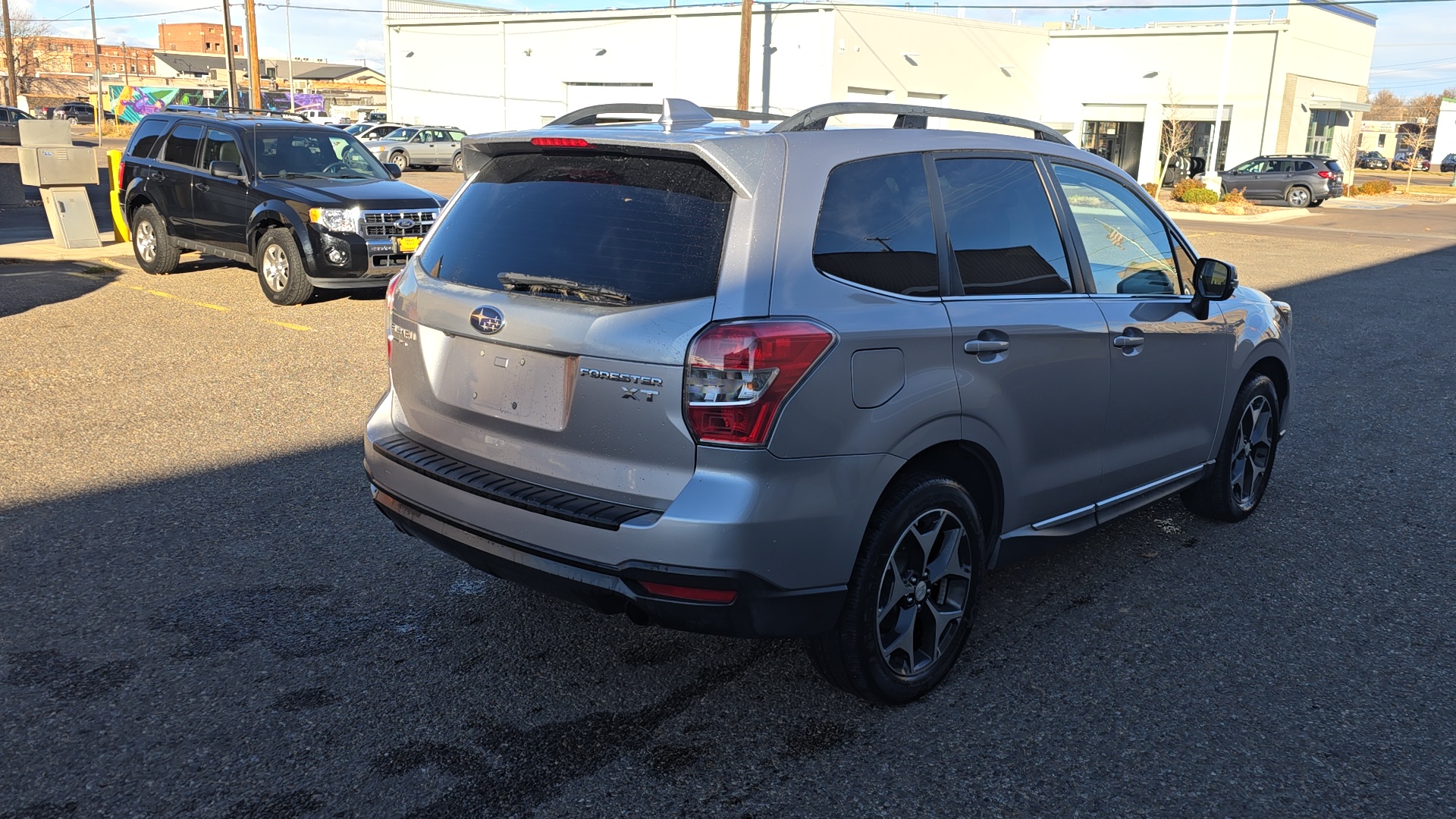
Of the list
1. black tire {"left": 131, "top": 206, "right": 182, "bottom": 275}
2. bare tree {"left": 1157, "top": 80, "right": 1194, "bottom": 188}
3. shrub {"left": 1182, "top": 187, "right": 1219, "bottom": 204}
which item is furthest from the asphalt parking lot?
bare tree {"left": 1157, "top": 80, "right": 1194, "bottom": 188}

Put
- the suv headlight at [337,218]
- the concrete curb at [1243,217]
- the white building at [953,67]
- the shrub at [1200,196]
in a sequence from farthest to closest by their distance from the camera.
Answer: the white building at [953,67]
the shrub at [1200,196]
the concrete curb at [1243,217]
the suv headlight at [337,218]

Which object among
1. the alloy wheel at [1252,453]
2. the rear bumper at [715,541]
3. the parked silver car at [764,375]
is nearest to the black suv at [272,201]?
the parked silver car at [764,375]

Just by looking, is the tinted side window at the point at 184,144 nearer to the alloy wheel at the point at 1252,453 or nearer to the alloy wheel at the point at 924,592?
the alloy wheel at the point at 1252,453

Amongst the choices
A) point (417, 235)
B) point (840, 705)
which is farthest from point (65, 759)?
point (417, 235)

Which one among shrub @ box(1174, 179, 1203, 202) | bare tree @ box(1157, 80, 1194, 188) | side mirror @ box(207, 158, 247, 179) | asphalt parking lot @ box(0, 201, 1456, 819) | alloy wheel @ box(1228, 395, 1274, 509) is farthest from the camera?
bare tree @ box(1157, 80, 1194, 188)

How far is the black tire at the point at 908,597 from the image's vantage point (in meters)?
3.33

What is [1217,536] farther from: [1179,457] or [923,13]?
[923,13]

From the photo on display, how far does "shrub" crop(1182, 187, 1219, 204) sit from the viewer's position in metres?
36.0

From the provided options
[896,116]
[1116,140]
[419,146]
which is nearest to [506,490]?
[896,116]

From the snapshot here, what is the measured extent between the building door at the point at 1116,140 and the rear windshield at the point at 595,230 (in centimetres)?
5059

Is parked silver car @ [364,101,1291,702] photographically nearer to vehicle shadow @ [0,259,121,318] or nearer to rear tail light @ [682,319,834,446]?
rear tail light @ [682,319,834,446]

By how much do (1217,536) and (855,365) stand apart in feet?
9.92

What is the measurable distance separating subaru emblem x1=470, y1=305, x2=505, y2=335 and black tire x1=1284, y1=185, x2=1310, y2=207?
41.8 metres

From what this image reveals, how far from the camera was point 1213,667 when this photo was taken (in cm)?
394
